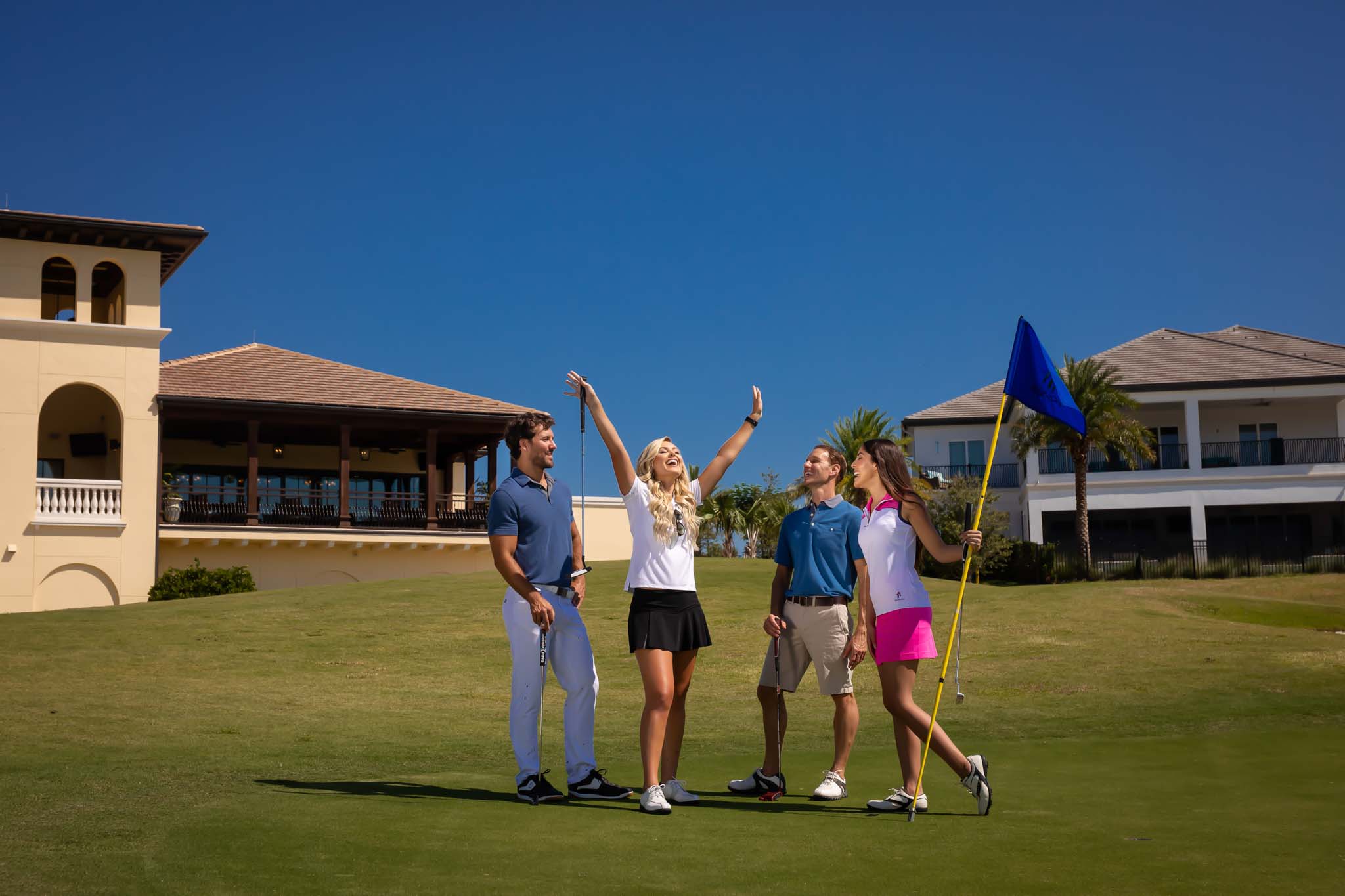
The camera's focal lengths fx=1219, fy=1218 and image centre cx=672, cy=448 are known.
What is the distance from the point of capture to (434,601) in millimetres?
25297

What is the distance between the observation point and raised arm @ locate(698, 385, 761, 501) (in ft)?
25.2

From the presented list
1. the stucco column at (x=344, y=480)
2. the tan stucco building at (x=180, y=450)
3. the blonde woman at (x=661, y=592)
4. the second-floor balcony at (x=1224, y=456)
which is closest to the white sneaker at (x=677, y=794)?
the blonde woman at (x=661, y=592)

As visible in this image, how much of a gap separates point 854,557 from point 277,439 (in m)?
40.9

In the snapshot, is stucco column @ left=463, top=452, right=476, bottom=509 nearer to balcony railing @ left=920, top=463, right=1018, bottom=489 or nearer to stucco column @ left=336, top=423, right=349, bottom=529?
stucco column @ left=336, top=423, right=349, bottom=529

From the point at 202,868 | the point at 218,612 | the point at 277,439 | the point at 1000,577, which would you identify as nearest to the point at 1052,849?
the point at 202,868

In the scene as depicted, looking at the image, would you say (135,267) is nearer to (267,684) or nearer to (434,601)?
(434,601)

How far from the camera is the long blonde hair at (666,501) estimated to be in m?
7.28

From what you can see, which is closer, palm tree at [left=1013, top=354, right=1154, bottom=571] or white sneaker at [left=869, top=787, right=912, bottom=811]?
white sneaker at [left=869, top=787, right=912, bottom=811]

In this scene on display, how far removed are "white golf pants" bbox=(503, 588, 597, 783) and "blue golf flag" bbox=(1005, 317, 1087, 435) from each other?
3.27 metres

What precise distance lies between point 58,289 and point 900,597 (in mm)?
38902

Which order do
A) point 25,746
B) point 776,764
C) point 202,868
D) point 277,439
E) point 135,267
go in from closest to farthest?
point 202,868 → point 776,764 → point 25,746 → point 135,267 → point 277,439

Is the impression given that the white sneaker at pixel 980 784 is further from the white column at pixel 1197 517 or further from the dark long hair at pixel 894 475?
the white column at pixel 1197 517

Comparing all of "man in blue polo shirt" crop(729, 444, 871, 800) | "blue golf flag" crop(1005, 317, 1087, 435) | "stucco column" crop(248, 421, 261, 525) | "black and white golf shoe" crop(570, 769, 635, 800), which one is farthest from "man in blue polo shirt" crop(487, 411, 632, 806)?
"stucco column" crop(248, 421, 261, 525)

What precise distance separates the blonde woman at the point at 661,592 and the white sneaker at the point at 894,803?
112cm
